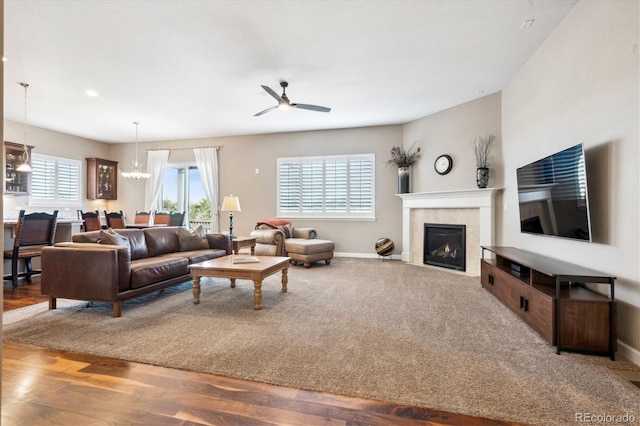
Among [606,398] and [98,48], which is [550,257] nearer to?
[606,398]

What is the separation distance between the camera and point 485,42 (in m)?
3.48

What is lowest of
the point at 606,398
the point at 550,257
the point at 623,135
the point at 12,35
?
the point at 606,398

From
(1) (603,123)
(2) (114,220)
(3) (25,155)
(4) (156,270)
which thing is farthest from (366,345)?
(3) (25,155)

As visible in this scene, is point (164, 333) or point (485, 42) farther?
point (485, 42)

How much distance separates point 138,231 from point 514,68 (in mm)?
5484

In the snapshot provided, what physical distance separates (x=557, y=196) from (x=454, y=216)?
8.16 ft

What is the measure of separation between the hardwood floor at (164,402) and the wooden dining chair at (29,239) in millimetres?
2720

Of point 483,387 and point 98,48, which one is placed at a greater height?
point 98,48

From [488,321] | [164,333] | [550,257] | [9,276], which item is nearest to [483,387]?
[488,321]

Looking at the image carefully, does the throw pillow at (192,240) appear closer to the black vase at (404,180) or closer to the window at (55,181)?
the black vase at (404,180)

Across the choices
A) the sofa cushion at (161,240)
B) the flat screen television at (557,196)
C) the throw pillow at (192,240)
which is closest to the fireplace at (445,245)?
the flat screen television at (557,196)

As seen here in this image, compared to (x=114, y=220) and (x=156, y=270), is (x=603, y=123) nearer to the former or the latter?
(x=156, y=270)

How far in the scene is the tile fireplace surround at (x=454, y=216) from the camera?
486cm

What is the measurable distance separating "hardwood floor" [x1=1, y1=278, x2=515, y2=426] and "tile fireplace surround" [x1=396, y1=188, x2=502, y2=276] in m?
3.82
